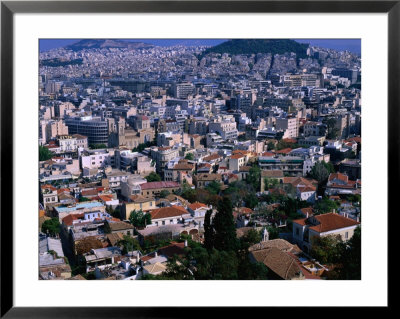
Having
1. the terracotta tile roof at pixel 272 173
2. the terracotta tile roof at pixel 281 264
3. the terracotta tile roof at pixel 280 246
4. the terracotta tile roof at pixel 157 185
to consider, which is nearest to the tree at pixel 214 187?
the terracotta tile roof at pixel 157 185

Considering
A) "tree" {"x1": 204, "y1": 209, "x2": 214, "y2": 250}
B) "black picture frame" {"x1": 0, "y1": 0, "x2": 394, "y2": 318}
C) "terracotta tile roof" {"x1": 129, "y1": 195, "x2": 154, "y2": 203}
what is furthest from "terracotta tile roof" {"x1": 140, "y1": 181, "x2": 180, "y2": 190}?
"black picture frame" {"x1": 0, "y1": 0, "x2": 394, "y2": 318}

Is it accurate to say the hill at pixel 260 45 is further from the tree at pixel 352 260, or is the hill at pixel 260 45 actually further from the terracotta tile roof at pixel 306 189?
the terracotta tile roof at pixel 306 189

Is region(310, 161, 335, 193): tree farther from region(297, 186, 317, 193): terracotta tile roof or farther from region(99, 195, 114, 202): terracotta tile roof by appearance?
region(99, 195, 114, 202): terracotta tile roof

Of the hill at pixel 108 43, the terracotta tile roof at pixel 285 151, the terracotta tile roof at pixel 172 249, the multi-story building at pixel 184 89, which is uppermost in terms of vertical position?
the multi-story building at pixel 184 89

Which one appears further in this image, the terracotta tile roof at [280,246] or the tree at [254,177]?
the tree at [254,177]
